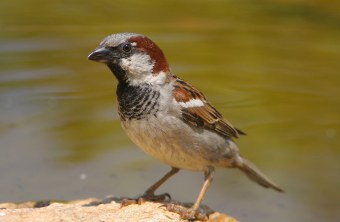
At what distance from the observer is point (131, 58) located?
13.7 feet

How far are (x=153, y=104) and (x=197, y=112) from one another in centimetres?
35

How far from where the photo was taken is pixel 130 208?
13.9 ft

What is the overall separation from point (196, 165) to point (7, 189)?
66.5 inches

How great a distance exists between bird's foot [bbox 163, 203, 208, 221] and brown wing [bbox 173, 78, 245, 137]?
463 millimetres

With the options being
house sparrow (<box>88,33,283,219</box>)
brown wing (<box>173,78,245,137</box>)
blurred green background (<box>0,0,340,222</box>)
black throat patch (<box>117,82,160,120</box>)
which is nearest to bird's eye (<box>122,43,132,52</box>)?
house sparrow (<box>88,33,283,219</box>)

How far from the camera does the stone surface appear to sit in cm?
388

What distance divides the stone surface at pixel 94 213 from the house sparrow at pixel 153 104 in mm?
119

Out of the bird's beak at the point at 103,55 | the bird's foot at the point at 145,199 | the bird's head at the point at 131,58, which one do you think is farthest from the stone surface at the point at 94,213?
the bird's beak at the point at 103,55

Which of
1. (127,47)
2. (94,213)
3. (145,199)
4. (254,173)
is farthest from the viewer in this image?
(254,173)

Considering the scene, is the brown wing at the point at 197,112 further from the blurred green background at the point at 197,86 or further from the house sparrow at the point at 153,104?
the blurred green background at the point at 197,86

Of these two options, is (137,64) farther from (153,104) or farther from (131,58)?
(153,104)

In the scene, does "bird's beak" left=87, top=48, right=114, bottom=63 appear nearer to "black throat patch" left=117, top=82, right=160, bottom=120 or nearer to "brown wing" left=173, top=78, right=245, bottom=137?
"black throat patch" left=117, top=82, right=160, bottom=120

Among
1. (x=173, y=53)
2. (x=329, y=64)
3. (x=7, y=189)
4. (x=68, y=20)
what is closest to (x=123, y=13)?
(x=68, y=20)

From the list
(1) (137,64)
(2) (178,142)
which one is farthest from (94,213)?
(1) (137,64)
